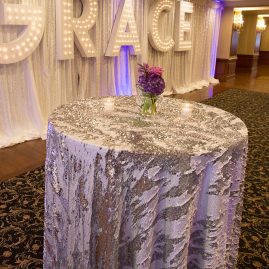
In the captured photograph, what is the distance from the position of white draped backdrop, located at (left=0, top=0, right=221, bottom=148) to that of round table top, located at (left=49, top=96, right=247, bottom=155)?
214cm

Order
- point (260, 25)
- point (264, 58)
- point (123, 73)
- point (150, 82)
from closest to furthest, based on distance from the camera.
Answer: point (150, 82), point (123, 73), point (260, 25), point (264, 58)

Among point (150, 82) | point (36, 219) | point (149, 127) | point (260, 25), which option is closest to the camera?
point (149, 127)

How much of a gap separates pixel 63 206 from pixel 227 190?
74 cm

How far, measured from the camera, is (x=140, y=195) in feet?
4.12

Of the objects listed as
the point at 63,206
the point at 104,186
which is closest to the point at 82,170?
the point at 104,186

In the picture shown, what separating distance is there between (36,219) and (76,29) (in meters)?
2.95

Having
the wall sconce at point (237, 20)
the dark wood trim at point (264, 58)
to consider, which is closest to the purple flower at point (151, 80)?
the wall sconce at point (237, 20)

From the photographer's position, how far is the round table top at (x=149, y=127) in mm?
1329

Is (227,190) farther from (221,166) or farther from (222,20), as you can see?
(222,20)

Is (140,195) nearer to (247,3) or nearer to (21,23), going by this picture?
(21,23)

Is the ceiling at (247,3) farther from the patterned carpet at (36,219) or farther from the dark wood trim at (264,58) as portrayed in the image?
the dark wood trim at (264,58)

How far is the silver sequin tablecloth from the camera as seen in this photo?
1258 mm

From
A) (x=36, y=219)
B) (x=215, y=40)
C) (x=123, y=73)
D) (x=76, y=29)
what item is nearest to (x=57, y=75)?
(x=76, y=29)

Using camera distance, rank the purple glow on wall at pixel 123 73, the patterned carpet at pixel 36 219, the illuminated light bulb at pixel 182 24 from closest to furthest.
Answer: the patterned carpet at pixel 36 219, the purple glow on wall at pixel 123 73, the illuminated light bulb at pixel 182 24
